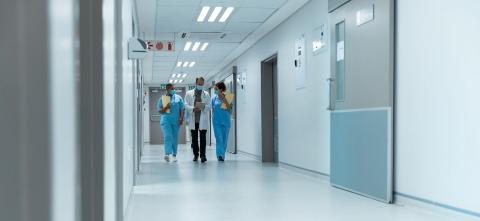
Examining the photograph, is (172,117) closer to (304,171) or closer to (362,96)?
(304,171)

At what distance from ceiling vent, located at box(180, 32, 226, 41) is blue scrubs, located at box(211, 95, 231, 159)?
111 centimetres

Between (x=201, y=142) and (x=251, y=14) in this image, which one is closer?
(x=251, y=14)

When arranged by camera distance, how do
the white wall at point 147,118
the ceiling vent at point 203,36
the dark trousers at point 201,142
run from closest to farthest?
1. the ceiling vent at point 203,36
2. the dark trousers at point 201,142
3. the white wall at point 147,118

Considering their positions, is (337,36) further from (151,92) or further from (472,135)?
(151,92)

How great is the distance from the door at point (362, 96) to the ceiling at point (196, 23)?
174cm

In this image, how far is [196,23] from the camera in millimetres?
8289

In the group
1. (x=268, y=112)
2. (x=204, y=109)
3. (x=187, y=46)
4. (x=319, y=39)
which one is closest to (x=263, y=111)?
(x=268, y=112)

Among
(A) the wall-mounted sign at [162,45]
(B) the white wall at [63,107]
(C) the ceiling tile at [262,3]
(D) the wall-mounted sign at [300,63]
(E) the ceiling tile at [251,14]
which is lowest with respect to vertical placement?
(B) the white wall at [63,107]

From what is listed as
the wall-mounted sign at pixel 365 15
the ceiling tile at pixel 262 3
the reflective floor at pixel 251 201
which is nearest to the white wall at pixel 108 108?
the reflective floor at pixel 251 201

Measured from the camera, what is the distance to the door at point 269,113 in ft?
31.3

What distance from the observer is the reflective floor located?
3.81 metres

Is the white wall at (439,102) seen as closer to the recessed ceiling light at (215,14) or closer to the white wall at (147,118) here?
the recessed ceiling light at (215,14)

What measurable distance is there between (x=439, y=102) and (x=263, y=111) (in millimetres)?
5785

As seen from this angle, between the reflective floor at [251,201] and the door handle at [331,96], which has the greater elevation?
the door handle at [331,96]
